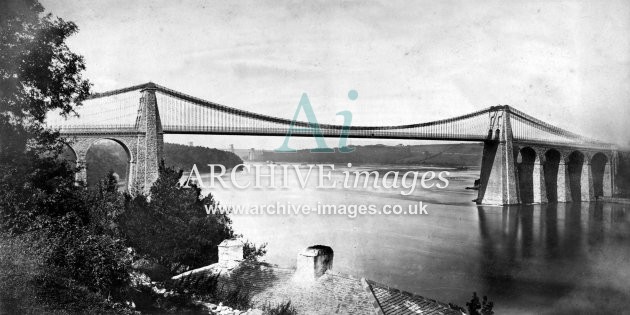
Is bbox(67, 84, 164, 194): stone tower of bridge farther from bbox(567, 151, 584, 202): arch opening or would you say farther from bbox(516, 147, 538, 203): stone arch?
bbox(567, 151, 584, 202): arch opening

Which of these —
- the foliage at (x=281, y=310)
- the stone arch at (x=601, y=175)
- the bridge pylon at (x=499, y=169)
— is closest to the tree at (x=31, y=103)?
the foliage at (x=281, y=310)

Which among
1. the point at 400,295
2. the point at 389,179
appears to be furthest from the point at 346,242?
the point at 389,179

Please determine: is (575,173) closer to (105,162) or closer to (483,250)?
(483,250)

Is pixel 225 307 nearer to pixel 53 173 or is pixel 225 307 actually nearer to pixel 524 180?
pixel 53 173

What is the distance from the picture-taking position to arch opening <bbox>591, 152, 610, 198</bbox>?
1684 inches

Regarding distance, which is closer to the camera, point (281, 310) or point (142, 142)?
point (281, 310)

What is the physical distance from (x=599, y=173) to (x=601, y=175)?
0.72 m

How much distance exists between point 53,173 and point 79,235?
1.78 m

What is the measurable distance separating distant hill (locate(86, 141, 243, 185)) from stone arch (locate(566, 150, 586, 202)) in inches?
1480

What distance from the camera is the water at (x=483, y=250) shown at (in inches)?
570

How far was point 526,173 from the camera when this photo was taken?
4181 cm

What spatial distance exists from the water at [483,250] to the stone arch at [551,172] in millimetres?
6980

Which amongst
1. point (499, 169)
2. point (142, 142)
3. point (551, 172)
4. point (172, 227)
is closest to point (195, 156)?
point (142, 142)

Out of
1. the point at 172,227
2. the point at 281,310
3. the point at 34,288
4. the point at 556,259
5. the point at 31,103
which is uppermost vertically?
the point at 31,103
